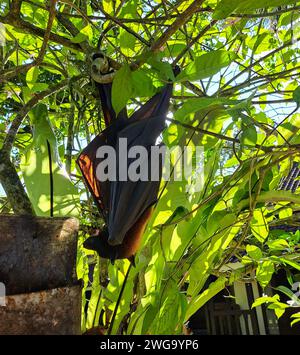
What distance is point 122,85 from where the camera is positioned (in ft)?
2.44

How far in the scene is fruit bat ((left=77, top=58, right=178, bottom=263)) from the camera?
2.79 feet

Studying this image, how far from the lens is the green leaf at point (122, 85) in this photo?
740mm

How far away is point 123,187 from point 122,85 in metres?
0.23

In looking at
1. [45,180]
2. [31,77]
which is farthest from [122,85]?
[31,77]

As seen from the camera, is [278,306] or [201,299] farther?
[278,306]

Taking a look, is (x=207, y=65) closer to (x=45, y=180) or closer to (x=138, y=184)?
(x=138, y=184)

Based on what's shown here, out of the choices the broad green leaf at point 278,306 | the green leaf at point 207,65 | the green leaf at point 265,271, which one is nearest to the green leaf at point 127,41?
the green leaf at point 207,65

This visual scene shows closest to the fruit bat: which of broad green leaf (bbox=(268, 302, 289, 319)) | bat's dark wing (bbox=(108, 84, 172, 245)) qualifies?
bat's dark wing (bbox=(108, 84, 172, 245))

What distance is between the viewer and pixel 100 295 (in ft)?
4.08

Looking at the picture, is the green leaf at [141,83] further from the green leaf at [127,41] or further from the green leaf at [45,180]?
the green leaf at [45,180]

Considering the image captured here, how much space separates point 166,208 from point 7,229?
429mm

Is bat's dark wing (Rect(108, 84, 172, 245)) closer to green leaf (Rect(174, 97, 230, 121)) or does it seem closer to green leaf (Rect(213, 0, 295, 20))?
green leaf (Rect(174, 97, 230, 121))

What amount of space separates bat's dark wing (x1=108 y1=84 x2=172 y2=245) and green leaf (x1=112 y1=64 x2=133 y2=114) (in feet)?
0.45
